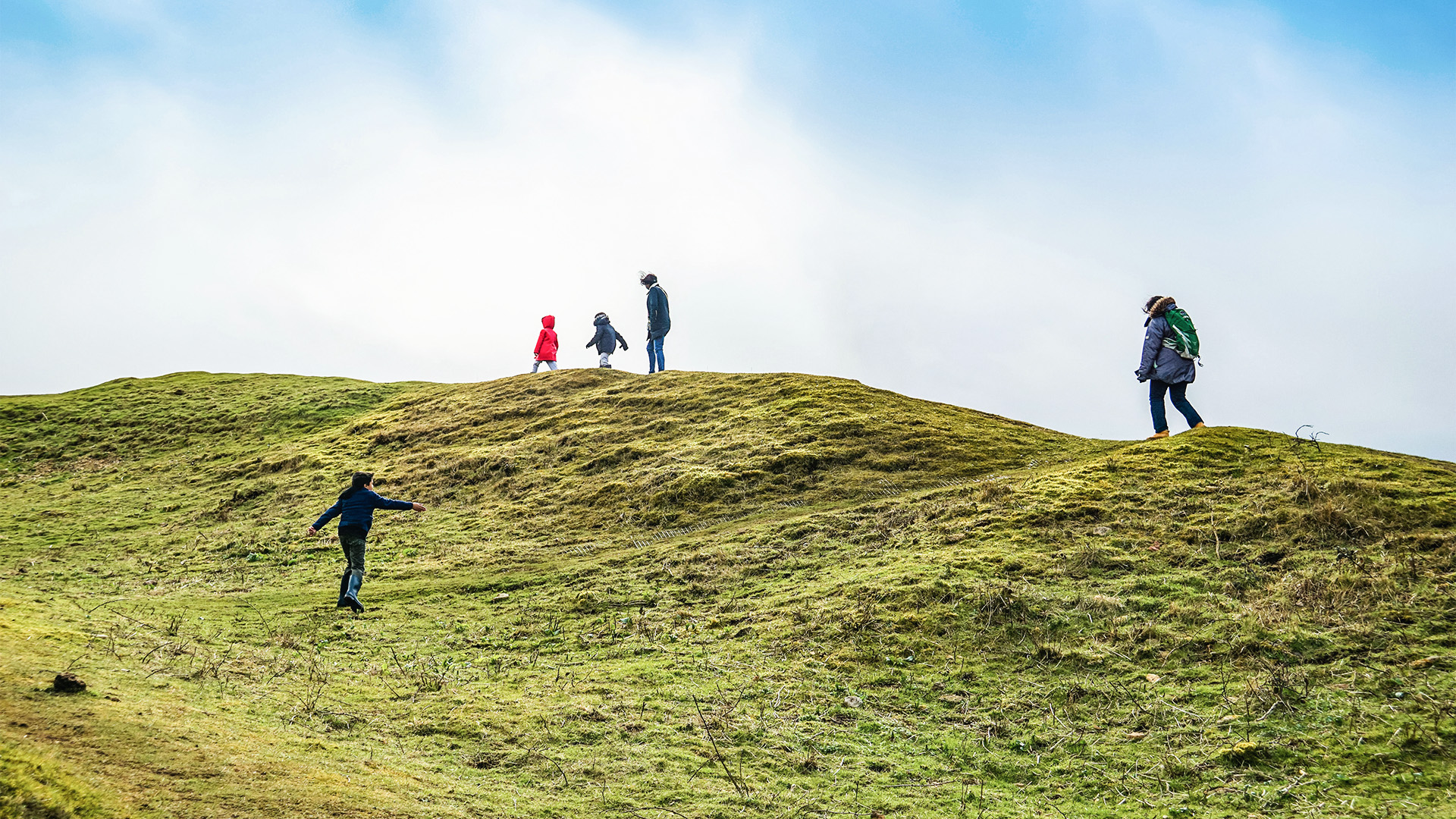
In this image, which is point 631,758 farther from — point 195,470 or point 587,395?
point 195,470

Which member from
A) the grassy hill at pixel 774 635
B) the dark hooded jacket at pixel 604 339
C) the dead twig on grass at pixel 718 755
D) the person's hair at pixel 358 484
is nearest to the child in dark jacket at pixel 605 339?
the dark hooded jacket at pixel 604 339

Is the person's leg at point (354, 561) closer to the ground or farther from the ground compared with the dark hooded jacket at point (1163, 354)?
closer to the ground

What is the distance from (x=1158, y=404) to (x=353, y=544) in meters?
13.9

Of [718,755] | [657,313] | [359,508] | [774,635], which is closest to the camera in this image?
[718,755]

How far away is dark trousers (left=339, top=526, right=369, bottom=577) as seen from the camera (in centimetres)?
1336

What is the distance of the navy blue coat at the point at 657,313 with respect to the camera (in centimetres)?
2583

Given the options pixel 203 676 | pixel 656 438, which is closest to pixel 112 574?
pixel 203 676

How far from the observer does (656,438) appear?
864 inches

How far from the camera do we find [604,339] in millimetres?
28375

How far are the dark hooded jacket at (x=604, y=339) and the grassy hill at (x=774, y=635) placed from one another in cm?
707

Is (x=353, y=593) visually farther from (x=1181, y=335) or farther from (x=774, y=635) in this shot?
(x=1181, y=335)

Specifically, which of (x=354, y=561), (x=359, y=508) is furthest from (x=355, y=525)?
(x=354, y=561)

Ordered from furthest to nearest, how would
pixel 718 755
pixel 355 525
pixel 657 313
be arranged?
pixel 657 313
pixel 355 525
pixel 718 755

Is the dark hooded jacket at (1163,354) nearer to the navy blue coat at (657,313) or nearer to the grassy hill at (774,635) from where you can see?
the grassy hill at (774,635)
